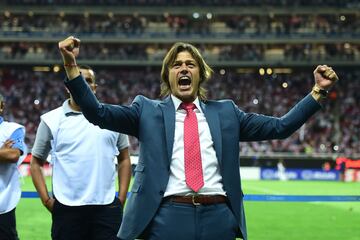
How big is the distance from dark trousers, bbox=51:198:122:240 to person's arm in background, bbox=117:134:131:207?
375 mm

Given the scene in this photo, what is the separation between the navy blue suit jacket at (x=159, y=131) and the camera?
3.75m

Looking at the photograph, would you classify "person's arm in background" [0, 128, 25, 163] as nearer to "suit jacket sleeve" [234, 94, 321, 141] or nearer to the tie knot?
the tie knot

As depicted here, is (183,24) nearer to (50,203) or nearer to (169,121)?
(50,203)

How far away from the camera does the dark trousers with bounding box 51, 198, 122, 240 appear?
516cm

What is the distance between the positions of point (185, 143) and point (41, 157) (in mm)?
2332

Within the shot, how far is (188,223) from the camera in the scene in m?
3.68

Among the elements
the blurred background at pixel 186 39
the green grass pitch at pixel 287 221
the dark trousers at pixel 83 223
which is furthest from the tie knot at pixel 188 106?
the blurred background at pixel 186 39

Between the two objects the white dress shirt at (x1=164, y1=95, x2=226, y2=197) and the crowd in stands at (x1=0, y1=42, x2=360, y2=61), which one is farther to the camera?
the crowd in stands at (x1=0, y1=42, x2=360, y2=61)

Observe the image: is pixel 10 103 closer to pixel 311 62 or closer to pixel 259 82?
pixel 259 82

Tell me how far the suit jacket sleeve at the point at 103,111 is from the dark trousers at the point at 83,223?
1490 millimetres

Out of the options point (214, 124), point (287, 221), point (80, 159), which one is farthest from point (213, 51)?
point (214, 124)

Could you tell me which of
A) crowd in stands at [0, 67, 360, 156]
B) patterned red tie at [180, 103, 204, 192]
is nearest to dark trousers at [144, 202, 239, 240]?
patterned red tie at [180, 103, 204, 192]

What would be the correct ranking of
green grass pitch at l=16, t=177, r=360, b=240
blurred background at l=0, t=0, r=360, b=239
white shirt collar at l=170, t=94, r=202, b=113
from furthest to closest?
1. blurred background at l=0, t=0, r=360, b=239
2. green grass pitch at l=16, t=177, r=360, b=240
3. white shirt collar at l=170, t=94, r=202, b=113

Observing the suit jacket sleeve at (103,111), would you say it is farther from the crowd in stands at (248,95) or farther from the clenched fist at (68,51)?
the crowd in stands at (248,95)
